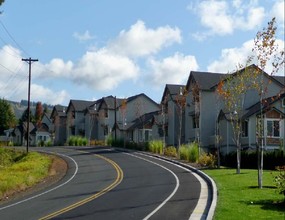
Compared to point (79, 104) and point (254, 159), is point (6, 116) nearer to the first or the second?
point (79, 104)

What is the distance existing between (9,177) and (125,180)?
24.4 ft

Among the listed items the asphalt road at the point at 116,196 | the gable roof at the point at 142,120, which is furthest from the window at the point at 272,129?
the gable roof at the point at 142,120

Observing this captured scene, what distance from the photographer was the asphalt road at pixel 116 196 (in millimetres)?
16172

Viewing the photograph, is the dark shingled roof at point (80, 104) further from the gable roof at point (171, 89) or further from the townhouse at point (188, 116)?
the gable roof at point (171, 89)

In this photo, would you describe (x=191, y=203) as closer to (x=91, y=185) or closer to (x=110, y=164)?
(x=91, y=185)

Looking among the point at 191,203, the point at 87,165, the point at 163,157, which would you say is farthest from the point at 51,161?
the point at 191,203

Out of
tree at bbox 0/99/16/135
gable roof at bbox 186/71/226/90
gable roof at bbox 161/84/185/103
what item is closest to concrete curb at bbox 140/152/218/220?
gable roof at bbox 186/71/226/90

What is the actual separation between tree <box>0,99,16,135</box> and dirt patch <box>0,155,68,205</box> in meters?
66.9

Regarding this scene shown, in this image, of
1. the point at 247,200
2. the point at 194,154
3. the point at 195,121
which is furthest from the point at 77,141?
the point at 247,200

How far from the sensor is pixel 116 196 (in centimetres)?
2089

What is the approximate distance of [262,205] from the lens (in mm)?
15812

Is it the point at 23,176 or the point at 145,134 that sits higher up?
the point at 145,134

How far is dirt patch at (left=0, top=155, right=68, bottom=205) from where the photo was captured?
80.2ft

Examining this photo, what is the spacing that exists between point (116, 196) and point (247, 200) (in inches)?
238
